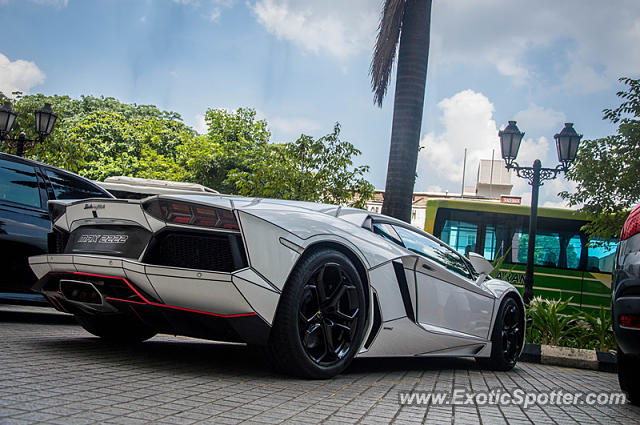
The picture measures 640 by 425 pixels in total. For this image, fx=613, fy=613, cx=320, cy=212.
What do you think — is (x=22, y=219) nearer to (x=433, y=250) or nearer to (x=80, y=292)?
(x=80, y=292)

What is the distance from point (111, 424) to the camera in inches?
97.2

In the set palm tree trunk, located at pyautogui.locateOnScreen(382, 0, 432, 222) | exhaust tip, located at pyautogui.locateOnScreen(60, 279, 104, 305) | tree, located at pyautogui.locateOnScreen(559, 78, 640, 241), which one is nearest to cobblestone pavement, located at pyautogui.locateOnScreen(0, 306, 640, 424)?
exhaust tip, located at pyautogui.locateOnScreen(60, 279, 104, 305)

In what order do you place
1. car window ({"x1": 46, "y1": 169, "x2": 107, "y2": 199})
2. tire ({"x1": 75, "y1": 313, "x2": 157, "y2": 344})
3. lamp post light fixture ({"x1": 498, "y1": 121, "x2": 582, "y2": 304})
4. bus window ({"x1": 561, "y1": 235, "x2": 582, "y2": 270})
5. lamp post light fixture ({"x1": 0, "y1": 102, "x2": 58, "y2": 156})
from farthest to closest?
bus window ({"x1": 561, "y1": 235, "x2": 582, "y2": 270})
lamp post light fixture ({"x1": 0, "y1": 102, "x2": 58, "y2": 156})
lamp post light fixture ({"x1": 498, "y1": 121, "x2": 582, "y2": 304})
car window ({"x1": 46, "y1": 169, "x2": 107, "y2": 199})
tire ({"x1": 75, "y1": 313, "x2": 157, "y2": 344})

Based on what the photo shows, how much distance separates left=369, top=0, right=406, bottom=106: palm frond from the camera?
11367 mm

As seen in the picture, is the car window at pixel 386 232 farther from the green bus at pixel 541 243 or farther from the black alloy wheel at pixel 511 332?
the green bus at pixel 541 243

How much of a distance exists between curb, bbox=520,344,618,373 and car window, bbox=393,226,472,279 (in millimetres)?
3047

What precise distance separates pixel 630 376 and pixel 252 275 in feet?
8.96

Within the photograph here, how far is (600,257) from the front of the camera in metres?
16.9

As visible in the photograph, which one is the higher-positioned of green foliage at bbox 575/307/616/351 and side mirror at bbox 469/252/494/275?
side mirror at bbox 469/252/494/275

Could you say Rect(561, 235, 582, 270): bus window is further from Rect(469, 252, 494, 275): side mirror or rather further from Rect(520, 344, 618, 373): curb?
Rect(469, 252, 494, 275): side mirror

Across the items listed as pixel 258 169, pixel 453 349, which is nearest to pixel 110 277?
pixel 453 349

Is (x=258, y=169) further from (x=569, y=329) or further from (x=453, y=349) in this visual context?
(x=453, y=349)

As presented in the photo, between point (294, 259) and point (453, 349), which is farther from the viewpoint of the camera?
point (453, 349)

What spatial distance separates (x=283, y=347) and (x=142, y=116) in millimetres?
49819
